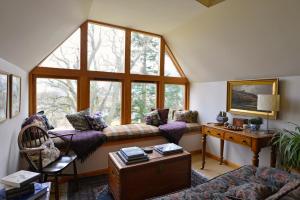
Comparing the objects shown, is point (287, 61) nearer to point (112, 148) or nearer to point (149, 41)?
point (149, 41)

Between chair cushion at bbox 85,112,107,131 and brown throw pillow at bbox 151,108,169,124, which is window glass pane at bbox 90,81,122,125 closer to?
chair cushion at bbox 85,112,107,131

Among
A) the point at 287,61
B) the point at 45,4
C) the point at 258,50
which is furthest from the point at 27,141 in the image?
the point at 287,61

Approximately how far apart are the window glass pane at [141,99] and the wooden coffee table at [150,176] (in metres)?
1.69

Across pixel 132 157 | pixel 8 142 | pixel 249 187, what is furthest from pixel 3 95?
pixel 249 187

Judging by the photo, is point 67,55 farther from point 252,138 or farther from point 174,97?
point 252,138

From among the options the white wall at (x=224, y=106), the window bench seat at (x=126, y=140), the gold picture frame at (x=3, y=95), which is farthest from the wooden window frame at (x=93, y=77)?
the gold picture frame at (x=3, y=95)

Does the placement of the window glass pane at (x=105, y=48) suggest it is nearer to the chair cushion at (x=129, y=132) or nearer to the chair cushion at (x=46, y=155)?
the chair cushion at (x=129, y=132)

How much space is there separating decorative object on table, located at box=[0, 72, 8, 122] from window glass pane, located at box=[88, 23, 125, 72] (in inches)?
71.9

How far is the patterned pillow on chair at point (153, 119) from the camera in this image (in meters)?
3.73

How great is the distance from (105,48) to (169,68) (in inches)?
62.9

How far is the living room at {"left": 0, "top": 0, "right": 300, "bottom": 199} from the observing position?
6.65ft

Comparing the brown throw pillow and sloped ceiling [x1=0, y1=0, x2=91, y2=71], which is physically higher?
sloped ceiling [x1=0, y1=0, x2=91, y2=71]

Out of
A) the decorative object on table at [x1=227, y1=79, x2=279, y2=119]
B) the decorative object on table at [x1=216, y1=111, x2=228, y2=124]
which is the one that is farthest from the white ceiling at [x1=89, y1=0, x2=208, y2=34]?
the decorative object on table at [x1=216, y1=111, x2=228, y2=124]

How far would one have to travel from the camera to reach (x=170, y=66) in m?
4.35
